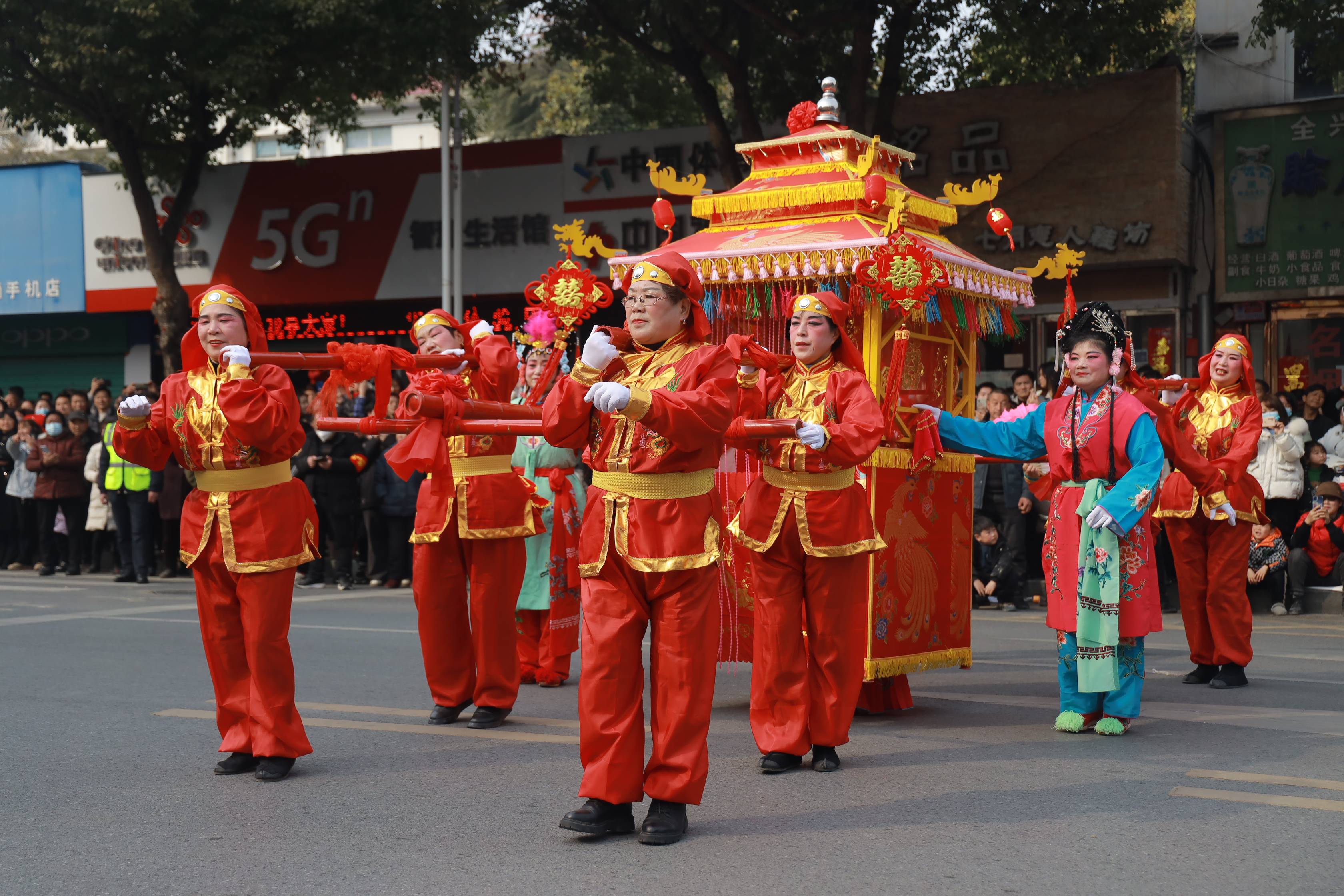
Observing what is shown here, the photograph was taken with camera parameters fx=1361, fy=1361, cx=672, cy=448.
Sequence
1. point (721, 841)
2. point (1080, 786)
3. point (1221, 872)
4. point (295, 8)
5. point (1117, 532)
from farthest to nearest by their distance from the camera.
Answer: point (295, 8)
point (1117, 532)
point (1080, 786)
point (721, 841)
point (1221, 872)

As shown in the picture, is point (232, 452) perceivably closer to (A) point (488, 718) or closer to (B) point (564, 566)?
(A) point (488, 718)

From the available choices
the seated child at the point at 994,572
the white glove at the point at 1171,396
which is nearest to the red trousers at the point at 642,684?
the white glove at the point at 1171,396

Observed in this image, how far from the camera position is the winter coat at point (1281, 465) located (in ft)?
34.9

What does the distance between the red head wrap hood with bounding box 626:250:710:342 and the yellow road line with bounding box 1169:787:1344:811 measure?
2329 mm

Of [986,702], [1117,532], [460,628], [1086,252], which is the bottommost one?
[986,702]


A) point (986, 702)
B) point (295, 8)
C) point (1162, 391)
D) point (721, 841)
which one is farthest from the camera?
point (295, 8)

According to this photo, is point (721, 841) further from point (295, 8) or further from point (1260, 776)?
point (295, 8)

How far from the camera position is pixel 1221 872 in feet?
12.6

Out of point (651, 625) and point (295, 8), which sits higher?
point (295, 8)

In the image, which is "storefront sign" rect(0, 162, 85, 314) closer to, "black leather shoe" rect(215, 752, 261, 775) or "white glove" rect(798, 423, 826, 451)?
"black leather shoe" rect(215, 752, 261, 775)

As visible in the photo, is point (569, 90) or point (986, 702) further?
point (569, 90)

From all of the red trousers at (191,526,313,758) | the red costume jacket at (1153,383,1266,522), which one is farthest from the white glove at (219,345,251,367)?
the red costume jacket at (1153,383,1266,522)

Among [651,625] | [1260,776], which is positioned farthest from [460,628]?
[1260,776]

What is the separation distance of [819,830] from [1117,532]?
6.92 ft
